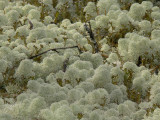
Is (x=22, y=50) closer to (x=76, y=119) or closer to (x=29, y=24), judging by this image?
(x=29, y=24)

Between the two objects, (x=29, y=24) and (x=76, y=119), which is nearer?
(x=76, y=119)

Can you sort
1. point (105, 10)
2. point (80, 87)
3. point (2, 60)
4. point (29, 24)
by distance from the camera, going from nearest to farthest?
point (80, 87), point (2, 60), point (29, 24), point (105, 10)

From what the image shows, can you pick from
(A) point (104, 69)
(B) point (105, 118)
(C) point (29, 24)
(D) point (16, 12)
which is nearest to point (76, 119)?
(B) point (105, 118)

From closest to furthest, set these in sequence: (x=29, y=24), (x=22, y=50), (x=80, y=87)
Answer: (x=80, y=87)
(x=22, y=50)
(x=29, y=24)

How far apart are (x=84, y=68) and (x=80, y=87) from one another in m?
0.56

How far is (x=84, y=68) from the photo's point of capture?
4035 mm

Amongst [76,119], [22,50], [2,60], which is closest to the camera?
[76,119]

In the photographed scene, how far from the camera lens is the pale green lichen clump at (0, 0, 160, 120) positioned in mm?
3064

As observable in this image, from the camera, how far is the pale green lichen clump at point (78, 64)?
3.06 metres

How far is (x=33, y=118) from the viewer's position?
2973 millimetres

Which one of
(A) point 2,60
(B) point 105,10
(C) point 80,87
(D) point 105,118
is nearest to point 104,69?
(C) point 80,87

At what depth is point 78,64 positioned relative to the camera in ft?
13.2

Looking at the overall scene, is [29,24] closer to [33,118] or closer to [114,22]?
[114,22]

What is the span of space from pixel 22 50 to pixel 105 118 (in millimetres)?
1817
